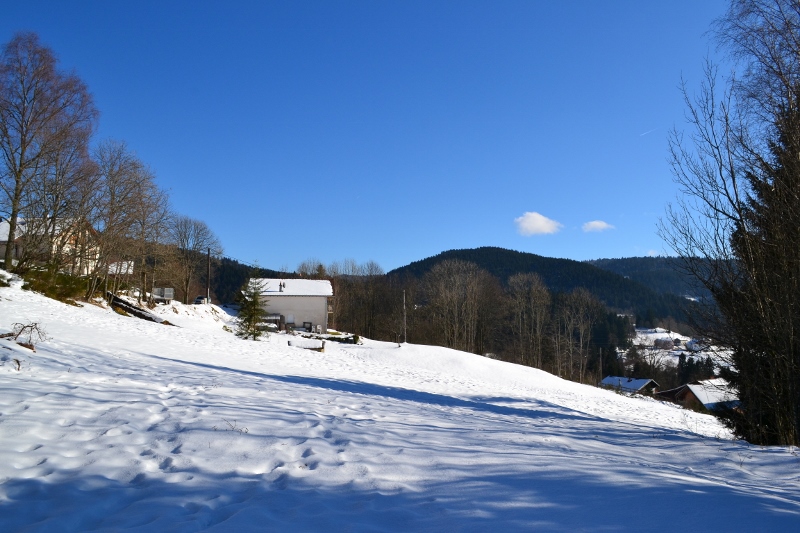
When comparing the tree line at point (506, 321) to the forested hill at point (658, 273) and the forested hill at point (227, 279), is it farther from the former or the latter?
the forested hill at point (227, 279)

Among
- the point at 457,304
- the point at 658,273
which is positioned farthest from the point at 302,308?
the point at 658,273

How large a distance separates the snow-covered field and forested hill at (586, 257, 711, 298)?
3184 millimetres

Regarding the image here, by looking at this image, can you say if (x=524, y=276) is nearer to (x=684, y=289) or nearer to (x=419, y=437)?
(x=684, y=289)

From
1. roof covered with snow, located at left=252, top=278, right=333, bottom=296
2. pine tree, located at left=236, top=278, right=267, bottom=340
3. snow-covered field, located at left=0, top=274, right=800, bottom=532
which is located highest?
roof covered with snow, located at left=252, top=278, right=333, bottom=296

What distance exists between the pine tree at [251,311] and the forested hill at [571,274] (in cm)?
6864

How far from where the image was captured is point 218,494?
3797 mm

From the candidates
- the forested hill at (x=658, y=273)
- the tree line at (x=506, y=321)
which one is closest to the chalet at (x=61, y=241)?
the forested hill at (x=658, y=273)

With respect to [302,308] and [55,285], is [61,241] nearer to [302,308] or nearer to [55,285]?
[55,285]

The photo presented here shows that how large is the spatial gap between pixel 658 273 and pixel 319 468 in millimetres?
52175

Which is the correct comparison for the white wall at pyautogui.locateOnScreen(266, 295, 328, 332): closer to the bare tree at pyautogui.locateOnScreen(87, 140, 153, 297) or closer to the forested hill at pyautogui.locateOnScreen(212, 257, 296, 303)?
the bare tree at pyautogui.locateOnScreen(87, 140, 153, 297)

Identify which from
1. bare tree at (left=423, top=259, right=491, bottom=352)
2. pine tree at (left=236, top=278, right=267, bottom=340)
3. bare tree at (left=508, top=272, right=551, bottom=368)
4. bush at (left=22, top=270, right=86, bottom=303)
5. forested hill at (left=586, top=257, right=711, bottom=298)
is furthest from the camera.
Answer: bare tree at (left=423, top=259, right=491, bottom=352)

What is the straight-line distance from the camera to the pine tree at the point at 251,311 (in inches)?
929

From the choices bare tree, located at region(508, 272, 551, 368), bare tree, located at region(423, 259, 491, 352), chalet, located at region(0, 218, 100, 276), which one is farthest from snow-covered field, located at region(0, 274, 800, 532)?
bare tree, located at region(508, 272, 551, 368)

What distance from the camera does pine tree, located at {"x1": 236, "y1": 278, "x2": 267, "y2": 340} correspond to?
23589 mm
